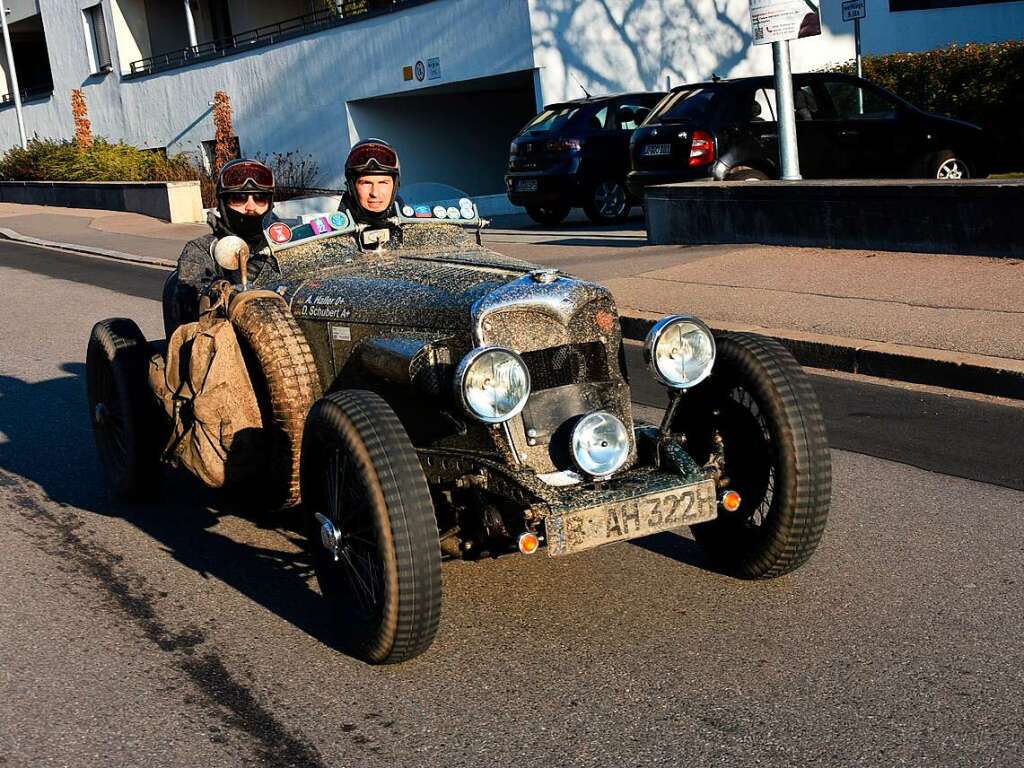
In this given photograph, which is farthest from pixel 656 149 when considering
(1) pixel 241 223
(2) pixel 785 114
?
(1) pixel 241 223

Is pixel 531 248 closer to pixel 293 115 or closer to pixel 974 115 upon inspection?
pixel 974 115

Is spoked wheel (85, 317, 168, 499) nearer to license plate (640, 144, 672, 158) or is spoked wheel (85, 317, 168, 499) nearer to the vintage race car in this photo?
the vintage race car

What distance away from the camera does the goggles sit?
651 centimetres

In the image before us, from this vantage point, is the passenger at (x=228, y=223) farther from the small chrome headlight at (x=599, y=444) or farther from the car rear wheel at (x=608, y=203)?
the car rear wheel at (x=608, y=203)

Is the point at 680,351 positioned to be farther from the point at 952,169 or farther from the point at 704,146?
the point at 952,169

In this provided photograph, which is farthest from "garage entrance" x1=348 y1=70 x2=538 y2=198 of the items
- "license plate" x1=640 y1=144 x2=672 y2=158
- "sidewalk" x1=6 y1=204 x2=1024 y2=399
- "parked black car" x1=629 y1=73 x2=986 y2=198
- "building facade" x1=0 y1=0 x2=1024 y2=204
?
"sidewalk" x1=6 y1=204 x2=1024 y2=399

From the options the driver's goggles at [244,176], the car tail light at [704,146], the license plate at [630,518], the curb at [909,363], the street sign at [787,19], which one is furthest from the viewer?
the car tail light at [704,146]

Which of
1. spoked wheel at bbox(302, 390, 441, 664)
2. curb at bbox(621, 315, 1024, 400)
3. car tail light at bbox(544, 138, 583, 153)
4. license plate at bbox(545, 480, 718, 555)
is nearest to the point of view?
spoked wheel at bbox(302, 390, 441, 664)

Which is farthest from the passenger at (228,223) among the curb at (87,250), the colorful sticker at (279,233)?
the curb at (87,250)

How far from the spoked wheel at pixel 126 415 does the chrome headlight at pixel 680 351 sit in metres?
2.82

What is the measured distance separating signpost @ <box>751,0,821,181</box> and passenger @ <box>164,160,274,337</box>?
7.93m

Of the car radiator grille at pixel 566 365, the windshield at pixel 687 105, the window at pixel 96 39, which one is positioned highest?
the window at pixel 96 39

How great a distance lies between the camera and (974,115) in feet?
68.0

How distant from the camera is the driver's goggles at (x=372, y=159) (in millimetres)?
5852
